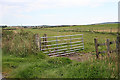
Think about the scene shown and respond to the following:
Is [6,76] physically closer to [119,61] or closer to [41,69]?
[41,69]

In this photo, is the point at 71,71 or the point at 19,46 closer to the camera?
the point at 71,71

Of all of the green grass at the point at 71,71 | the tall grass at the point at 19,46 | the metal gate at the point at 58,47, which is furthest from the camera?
the metal gate at the point at 58,47

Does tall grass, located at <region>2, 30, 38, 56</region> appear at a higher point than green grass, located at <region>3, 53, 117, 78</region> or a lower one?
higher

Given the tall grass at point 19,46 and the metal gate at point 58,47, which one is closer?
the tall grass at point 19,46

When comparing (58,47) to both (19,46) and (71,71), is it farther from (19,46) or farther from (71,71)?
(71,71)

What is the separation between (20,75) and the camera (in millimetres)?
7074

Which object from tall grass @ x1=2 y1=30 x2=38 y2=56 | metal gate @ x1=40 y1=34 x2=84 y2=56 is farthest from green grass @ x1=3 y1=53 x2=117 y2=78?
metal gate @ x1=40 y1=34 x2=84 y2=56

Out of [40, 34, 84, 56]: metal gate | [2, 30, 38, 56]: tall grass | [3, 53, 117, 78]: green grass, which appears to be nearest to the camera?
[3, 53, 117, 78]: green grass

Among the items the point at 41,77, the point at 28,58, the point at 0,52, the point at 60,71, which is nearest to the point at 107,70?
the point at 60,71

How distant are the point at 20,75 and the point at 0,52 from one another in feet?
17.2

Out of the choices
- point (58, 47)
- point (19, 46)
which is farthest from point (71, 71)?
point (58, 47)

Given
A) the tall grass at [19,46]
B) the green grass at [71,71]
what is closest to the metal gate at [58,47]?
the tall grass at [19,46]

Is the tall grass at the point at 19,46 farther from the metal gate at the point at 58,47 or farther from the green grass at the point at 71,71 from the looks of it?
the green grass at the point at 71,71

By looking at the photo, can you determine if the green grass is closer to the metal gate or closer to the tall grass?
the tall grass
